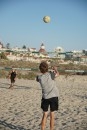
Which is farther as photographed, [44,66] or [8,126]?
[8,126]

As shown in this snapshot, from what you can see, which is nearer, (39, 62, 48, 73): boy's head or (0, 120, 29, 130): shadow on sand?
(39, 62, 48, 73): boy's head

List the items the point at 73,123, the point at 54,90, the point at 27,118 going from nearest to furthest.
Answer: the point at 54,90 < the point at 73,123 < the point at 27,118

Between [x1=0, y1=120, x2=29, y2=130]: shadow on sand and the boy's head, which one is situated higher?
the boy's head

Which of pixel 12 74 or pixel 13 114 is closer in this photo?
pixel 13 114

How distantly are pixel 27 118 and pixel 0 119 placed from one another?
626 millimetres

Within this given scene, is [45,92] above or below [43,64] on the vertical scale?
below

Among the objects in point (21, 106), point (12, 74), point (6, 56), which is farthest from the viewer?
point (6, 56)

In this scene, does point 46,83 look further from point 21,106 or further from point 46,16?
point 46,16

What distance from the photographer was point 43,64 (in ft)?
19.6

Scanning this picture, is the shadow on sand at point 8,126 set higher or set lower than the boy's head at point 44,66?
lower

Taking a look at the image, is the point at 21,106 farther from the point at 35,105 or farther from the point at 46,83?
the point at 46,83

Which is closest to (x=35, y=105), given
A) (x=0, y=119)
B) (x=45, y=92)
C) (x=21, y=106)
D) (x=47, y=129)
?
(x=21, y=106)

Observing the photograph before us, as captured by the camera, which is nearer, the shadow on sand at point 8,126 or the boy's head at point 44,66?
the boy's head at point 44,66

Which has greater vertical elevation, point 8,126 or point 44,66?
point 44,66
